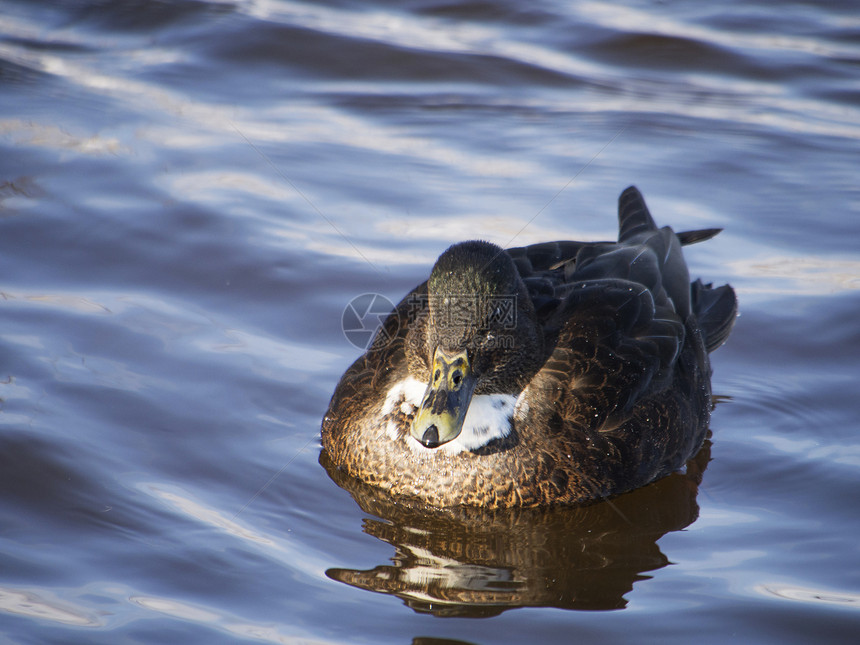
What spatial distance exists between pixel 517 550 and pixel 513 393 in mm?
Result: 761

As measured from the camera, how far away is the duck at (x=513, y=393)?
4617mm

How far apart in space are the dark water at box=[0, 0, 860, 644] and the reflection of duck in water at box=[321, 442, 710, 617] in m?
0.02

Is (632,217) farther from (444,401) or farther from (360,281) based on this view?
(444,401)

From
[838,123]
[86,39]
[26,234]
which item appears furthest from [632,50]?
[26,234]

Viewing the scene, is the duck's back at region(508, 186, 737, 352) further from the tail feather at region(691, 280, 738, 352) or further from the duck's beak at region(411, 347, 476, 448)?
the duck's beak at region(411, 347, 476, 448)

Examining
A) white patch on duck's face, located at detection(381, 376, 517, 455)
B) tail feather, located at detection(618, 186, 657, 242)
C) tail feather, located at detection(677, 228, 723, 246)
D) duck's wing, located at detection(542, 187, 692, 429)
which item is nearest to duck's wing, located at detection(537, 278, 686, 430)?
duck's wing, located at detection(542, 187, 692, 429)

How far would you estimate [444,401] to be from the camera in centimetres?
458

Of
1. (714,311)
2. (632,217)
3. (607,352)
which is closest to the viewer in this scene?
(607,352)

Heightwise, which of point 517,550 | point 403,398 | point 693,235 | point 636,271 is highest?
point 693,235

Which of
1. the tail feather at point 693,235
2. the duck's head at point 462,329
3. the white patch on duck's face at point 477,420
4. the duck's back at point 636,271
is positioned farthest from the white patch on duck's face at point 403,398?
the tail feather at point 693,235

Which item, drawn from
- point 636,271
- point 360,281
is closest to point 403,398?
point 636,271

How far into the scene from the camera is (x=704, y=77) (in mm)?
10516

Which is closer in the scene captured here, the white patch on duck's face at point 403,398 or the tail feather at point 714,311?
the white patch on duck's face at point 403,398

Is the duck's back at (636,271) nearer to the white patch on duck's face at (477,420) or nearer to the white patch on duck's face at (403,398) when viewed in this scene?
the white patch on duck's face at (477,420)
